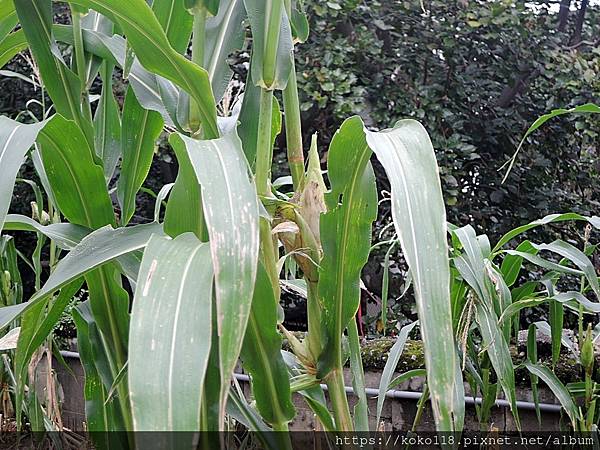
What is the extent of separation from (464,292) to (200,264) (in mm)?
593

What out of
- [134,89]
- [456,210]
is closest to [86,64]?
[134,89]

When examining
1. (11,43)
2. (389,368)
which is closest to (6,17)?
(11,43)

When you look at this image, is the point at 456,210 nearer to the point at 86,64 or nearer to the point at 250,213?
the point at 86,64

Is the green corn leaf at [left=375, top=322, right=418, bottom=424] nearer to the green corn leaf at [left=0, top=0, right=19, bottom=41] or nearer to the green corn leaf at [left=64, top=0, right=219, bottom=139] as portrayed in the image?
the green corn leaf at [left=64, top=0, right=219, bottom=139]

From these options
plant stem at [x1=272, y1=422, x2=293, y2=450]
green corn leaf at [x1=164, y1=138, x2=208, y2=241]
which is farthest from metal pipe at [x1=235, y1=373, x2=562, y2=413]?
green corn leaf at [x1=164, y1=138, x2=208, y2=241]

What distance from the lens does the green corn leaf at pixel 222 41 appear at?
651 millimetres

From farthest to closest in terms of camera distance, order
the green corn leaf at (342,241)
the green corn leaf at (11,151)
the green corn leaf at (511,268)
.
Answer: the green corn leaf at (511,268), the green corn leaf at (342,241), the green corn leaf at (11,151)

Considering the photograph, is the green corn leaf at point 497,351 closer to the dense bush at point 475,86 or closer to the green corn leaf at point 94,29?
the green corn leaf at point 94,29

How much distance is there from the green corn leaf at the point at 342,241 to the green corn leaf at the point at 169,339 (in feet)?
0.59

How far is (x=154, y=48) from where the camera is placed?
21.2 inches

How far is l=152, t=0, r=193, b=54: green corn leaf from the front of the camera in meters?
0.66

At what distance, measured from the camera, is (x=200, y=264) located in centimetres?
39

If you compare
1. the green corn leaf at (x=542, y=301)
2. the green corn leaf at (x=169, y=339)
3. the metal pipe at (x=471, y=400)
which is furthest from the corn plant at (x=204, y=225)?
the metal pipe at (x=471, y=400)

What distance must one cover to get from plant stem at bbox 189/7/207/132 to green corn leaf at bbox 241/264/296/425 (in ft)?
0.62
